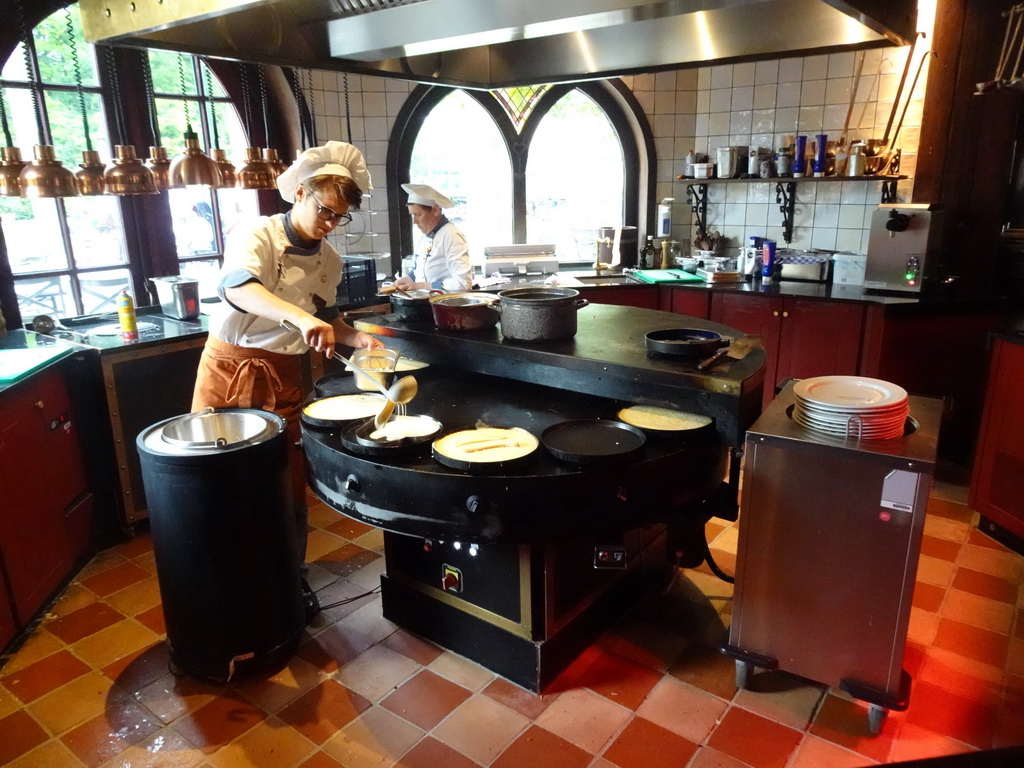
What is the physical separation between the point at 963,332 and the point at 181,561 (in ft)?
13.7

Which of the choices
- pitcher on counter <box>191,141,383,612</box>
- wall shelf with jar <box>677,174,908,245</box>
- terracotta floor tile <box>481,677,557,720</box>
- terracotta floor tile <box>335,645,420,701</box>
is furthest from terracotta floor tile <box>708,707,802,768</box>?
wall shelf with jar <box>677,174,908,245</box>

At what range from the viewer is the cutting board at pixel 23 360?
2.62 m

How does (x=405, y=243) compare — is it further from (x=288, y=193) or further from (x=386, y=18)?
(x=386, y=18)

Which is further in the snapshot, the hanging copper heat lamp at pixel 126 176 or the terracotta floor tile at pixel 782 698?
the hanging copper heat lamp at pixel 126 176

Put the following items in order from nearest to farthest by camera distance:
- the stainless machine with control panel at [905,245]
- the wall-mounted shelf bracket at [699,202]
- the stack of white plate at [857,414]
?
the stack of white plate at [857,414] < the stainless machine with control panel at [905,245] < the wall-mounted shelf bracket at [699,202]

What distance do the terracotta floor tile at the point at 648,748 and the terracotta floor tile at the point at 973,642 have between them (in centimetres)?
114

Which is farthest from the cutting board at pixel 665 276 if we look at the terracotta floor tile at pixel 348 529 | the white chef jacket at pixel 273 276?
the white chef jacket at pixel 273 276

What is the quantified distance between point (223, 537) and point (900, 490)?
1993mm

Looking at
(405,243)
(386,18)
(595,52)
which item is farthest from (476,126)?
(386,18)

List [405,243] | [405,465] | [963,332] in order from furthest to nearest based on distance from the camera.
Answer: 1. [405,243]
2. [963,332]
3. [405,465]

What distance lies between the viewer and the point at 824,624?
2.11 m

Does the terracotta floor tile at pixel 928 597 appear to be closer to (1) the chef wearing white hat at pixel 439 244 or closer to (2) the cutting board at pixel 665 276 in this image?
(2) the cutting board at pixel 665 276

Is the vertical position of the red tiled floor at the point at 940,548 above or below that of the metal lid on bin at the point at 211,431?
below

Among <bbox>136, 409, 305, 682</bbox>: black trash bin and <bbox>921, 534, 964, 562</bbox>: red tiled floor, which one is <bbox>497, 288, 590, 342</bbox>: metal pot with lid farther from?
<bbox>921, 534, 964, 562</bbox>: red tiled floor
